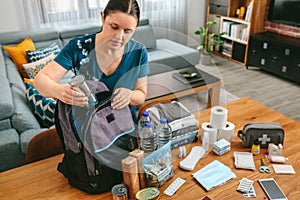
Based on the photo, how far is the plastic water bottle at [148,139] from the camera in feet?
4.02

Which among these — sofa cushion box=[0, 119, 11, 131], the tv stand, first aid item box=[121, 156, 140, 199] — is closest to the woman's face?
first aid item box=[121, 156, 140, 199]

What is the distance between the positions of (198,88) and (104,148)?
1946mm

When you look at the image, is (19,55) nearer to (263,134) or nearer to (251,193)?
(263,134)

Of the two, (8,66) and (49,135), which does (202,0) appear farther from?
(49,135)

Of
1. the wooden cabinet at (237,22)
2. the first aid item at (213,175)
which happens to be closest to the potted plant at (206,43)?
the wooden cabinet at (237,22)

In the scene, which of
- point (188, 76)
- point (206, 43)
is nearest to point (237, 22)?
point (206, 43)

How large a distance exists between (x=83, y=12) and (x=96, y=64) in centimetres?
320

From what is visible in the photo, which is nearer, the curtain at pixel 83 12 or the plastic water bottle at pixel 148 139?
the plastic water bottle at pixel 148 139

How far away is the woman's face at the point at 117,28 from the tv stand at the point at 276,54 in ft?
10.4

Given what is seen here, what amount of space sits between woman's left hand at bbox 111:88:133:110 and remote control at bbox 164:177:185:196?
14.8 inches

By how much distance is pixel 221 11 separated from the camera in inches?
184

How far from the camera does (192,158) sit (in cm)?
130

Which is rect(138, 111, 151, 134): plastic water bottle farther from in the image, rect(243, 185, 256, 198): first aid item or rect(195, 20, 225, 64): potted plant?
rect(195, 20, 225, 64): potted plant

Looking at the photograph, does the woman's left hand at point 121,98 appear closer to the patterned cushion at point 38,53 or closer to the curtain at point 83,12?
the patterned cushion at point 38,53
